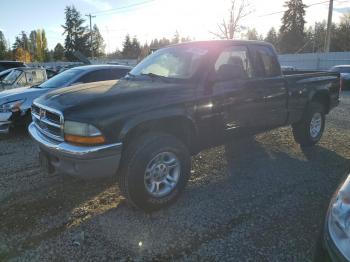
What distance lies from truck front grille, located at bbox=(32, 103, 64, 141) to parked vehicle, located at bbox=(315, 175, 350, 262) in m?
2.62

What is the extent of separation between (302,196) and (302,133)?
7.43ft

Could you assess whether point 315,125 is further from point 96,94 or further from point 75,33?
point 75,33

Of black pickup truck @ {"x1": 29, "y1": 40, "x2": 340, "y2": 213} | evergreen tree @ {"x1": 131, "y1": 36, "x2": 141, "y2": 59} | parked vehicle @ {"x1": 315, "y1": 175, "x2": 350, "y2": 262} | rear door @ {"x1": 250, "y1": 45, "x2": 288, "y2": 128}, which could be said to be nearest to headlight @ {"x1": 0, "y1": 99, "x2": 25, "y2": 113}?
black pickup truck @ {"x1": 29, "y1": 40, "x2": 340, "y2": 213}

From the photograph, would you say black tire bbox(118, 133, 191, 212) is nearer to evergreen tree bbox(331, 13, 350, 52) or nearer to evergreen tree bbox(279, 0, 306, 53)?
evergreen tree bbox(331, 13, 350, 52)

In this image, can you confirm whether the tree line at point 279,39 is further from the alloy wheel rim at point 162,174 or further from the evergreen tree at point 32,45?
the alloy wheel rim at point 162,174

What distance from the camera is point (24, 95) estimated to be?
7547mm

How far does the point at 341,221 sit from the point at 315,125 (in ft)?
16.3

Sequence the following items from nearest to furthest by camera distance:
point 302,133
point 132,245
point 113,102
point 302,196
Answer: point 132,245
point 113,102
point 302,196
point 302,133

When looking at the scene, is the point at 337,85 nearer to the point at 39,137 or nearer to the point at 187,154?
the point at 187,154

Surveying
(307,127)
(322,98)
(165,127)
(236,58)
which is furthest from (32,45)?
(165,127)

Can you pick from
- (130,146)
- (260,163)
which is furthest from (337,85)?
(130,146)

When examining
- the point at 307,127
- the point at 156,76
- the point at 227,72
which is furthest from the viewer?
the point at 307,127

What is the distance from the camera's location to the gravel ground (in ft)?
10.4

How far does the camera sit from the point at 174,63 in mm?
4676
